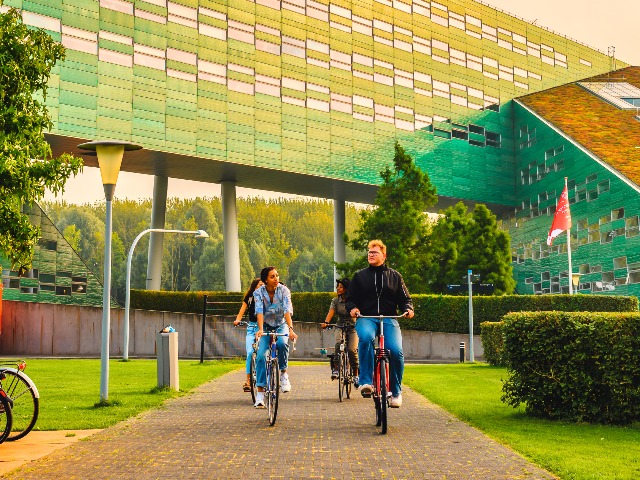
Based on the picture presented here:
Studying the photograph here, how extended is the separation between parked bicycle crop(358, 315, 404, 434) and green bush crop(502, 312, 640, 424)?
217 centimetres

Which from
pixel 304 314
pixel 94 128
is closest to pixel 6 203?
pixel 94 128

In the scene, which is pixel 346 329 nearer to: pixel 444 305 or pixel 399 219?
pixel 444 305

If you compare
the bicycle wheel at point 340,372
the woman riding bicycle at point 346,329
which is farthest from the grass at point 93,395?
the woman riding bicycle at point 346,329

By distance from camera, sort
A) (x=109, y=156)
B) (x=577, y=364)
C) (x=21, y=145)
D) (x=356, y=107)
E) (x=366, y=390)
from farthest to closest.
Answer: (x=356, y=107)
(x=21, y=145)
(x=109, y=156)
(x=577, y=364)
(x=366, y=390)

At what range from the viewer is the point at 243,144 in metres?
52.1

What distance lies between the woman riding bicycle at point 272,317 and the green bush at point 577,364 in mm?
2763

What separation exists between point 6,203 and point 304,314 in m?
27.3

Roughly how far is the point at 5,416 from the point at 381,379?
3.78m

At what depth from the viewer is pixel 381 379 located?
9.73 metres

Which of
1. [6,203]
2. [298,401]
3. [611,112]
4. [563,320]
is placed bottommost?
[298,401]

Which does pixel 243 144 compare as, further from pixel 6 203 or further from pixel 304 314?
pixel 6 203

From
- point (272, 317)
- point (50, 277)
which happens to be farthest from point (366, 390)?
point (50, 277)

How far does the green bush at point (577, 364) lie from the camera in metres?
10.7

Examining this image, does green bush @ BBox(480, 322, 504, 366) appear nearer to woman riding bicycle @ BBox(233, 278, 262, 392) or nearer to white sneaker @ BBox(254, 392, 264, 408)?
woman riding bicycle @ BBox(233, 278, 262, 392)
